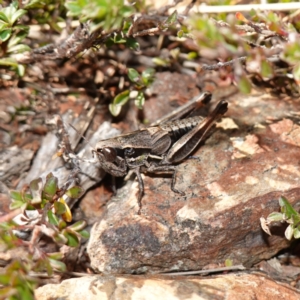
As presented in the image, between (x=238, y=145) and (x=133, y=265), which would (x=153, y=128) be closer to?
(x=238, y=145)

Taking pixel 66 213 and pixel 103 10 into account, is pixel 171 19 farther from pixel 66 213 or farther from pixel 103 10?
pixel 66 213

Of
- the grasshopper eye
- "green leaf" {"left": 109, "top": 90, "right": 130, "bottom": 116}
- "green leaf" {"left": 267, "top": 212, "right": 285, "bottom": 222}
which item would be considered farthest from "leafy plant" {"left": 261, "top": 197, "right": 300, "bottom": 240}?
"green leaf" {"left": 109, "top": 90, "right": 130, "bottom": 116}

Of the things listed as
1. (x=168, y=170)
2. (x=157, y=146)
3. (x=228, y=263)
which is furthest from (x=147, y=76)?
(x=228, y=263)

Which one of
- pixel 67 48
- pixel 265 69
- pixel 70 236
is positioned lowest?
pixel 70 236

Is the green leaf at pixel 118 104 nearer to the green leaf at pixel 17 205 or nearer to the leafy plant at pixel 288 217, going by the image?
the green leaf at pixel 17 205

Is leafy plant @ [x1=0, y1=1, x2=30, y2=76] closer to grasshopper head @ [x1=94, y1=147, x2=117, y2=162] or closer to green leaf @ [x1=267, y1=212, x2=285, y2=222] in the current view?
grasshopper head @ [x1=94, y1=147, x2=117, y2=162]

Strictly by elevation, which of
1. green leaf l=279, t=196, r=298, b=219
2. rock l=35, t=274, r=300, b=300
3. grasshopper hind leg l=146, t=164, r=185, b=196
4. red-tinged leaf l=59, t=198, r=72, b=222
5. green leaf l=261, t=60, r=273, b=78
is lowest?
rock l=35, t=274, r=300, b=300
